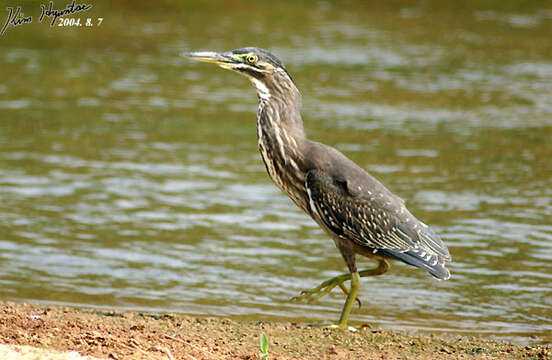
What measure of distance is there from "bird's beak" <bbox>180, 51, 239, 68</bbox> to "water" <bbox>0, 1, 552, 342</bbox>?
2.08m

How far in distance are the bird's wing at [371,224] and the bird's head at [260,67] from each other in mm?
701

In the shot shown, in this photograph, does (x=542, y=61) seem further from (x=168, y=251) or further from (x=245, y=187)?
(x=168, y=251)

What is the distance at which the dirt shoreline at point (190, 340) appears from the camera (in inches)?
215

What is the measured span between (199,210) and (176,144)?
2.96 metres

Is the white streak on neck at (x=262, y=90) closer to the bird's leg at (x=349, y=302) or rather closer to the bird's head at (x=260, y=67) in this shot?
the bird's head at (x=260, y=67)

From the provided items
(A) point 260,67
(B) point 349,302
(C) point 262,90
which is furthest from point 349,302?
(A) point 260,67

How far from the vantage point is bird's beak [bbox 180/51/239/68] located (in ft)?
21.9

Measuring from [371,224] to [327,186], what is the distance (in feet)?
1.44

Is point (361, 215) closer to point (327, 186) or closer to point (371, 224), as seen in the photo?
point (371, 224)

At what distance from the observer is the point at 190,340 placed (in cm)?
610
